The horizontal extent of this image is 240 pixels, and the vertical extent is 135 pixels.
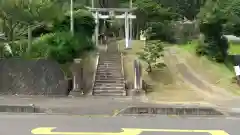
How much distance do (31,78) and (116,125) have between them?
30.2 feet

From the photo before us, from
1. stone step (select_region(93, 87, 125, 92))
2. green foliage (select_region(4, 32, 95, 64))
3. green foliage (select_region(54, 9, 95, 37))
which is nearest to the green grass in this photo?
stone step (select_region(93, 87, 125, 92))

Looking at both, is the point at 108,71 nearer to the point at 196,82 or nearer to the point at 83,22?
the point at 196,82

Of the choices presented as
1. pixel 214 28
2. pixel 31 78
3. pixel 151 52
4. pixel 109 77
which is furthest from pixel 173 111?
pixel 214 28

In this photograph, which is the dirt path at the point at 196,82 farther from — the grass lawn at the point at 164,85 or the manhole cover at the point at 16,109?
the manhole cover at the point at 16,109

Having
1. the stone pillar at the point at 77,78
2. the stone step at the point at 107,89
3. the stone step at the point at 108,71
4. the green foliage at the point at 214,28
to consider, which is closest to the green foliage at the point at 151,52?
the stone step at the point at 108,71

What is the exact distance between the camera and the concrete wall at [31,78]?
727 inches

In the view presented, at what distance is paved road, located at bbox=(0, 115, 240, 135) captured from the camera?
9.26 metres

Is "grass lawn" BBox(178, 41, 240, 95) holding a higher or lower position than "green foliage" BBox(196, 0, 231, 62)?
lower

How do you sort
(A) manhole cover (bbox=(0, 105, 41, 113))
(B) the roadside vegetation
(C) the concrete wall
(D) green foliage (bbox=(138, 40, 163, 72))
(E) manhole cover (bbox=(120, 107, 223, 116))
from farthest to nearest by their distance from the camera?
(D) green foliage (bbox=(138, 40, 163, 72)), (B) the roadside vegetation, (C) the concrete wall, (A) manhole cover (bbox=(0, 105, 41, 113)), (E) manhole cover (bbox=(120, 107, 223, 116))

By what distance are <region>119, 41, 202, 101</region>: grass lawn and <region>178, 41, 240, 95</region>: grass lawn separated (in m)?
1.84

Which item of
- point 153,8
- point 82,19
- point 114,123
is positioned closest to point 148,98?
point 114,123

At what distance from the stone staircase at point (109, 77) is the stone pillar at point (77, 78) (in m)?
0.78

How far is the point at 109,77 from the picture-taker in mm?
20359

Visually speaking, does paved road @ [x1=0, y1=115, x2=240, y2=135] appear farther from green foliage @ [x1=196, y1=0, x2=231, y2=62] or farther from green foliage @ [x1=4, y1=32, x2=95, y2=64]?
green foliage @ [x1=196, y1=0, x2=231, y2=62]
